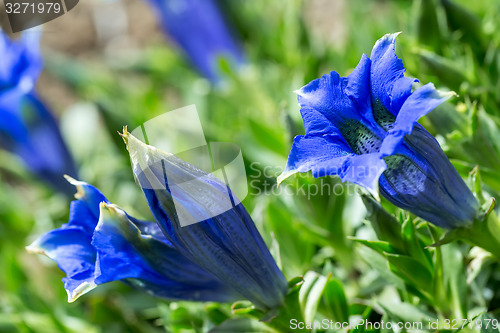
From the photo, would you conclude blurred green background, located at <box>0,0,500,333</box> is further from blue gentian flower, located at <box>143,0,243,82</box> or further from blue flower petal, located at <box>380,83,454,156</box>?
blue flower petal, located at <box>380,83,454,156</box>

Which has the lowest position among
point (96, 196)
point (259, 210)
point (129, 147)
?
point (259, 210)

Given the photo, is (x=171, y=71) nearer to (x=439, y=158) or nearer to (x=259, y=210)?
(x=259, y=210)

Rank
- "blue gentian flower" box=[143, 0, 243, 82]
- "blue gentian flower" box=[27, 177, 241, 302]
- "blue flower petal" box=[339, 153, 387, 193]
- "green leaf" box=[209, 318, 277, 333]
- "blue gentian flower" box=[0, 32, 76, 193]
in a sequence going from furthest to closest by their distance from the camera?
"blue gentian flower" box=[143, 0, 243, 82] → "blue gentian flower" box=[0, 32, 76, 193] → "green leaf" box=[209, 318, 277, 333] → "blue gentian flower" box=[27, 177, 241, 302] → "blue flower petal" box=[339, 153, 387, 193]

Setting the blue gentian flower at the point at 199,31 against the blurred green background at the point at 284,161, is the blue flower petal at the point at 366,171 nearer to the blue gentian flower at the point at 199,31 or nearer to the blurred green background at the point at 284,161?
the blurred green background at the point at 284,161

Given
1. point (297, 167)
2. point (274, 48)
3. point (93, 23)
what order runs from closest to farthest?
point (297, 167) < point (274, 48) < point (93, 23)

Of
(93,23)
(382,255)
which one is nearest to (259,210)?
(382,255)

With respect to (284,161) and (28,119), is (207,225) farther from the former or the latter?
(28,119)

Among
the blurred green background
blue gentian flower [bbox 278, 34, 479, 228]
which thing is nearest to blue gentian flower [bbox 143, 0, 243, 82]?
the blurred green background

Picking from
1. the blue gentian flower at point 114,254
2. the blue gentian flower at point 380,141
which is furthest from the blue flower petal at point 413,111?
the blue gentian flower at point 114,254
